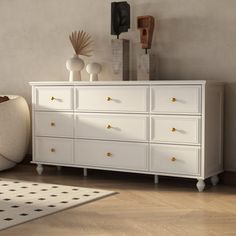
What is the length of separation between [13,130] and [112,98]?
3.57ft

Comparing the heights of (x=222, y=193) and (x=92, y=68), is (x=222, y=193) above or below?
below

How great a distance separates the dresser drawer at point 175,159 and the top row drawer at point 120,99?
0.94 ft

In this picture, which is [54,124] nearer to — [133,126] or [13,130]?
[13,130]

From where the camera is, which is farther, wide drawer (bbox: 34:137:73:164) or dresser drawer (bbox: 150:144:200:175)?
wide drawer (bbox: 34:137:73:164)

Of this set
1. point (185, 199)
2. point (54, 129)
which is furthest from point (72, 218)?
point (54, 129)

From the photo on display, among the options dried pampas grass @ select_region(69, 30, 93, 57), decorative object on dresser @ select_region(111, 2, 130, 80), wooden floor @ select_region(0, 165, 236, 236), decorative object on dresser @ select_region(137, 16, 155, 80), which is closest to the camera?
wooden floor @ select_region(0, 165, 236, 236)

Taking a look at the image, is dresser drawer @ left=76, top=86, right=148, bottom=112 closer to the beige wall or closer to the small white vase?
the small white vase

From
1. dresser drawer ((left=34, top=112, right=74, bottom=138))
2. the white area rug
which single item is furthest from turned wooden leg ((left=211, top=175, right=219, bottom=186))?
dresser drawer ((left=34, top=112, right=74, bottom=138))

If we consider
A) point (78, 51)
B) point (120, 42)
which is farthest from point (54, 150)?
point (120, 42)

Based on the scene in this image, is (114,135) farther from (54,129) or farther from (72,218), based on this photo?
(72,218)

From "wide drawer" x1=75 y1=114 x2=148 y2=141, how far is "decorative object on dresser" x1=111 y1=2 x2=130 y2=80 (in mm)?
412

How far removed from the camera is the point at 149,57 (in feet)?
14.2

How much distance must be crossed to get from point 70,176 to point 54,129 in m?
0.43

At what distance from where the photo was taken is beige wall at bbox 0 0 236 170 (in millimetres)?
4234
